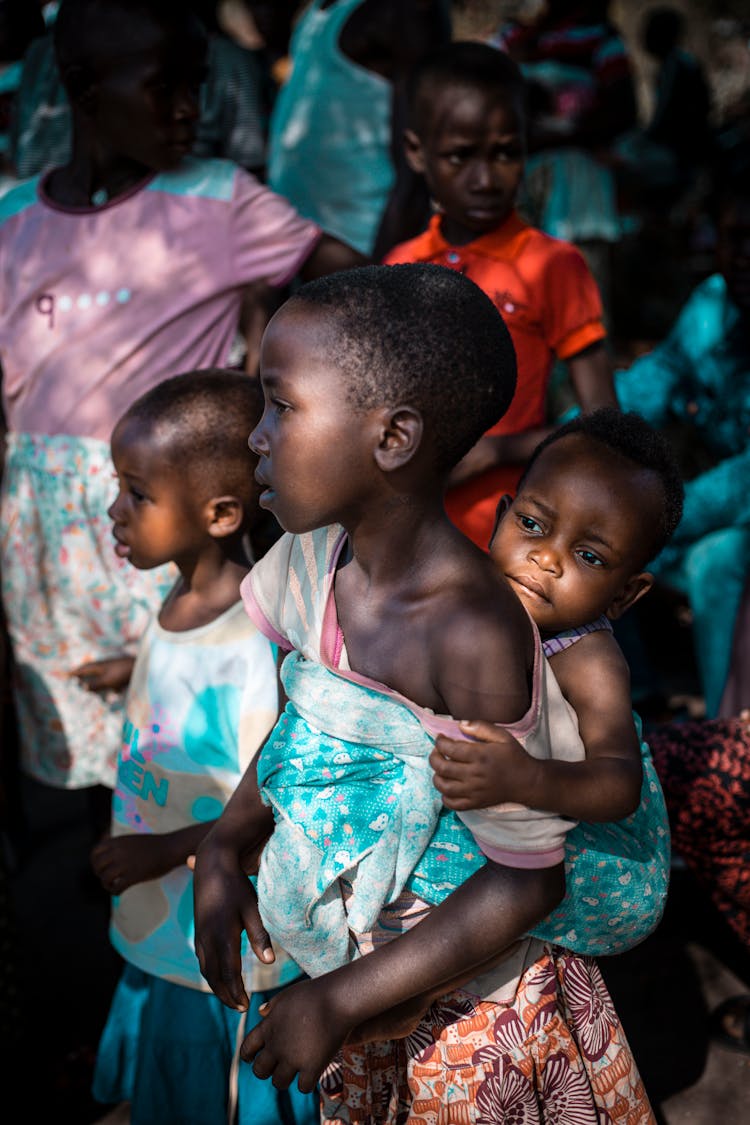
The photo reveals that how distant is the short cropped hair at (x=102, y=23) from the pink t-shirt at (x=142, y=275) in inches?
11.3

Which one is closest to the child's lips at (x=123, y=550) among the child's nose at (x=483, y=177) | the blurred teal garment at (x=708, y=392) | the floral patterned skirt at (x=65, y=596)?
the floral patterned skirt at (x=65, y=596)

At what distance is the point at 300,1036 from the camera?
4.33ft

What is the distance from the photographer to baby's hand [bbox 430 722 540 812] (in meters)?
1.22

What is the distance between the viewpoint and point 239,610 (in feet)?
6.77

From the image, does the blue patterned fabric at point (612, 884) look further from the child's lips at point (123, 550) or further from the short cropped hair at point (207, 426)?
the child's lips at point (123, 550)

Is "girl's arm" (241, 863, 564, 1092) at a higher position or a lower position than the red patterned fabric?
higher

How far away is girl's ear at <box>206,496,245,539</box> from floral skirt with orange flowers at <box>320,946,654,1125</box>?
95 cm

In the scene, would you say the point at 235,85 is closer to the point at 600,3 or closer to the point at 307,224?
the point at 307,224

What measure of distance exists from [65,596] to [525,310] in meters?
1.29

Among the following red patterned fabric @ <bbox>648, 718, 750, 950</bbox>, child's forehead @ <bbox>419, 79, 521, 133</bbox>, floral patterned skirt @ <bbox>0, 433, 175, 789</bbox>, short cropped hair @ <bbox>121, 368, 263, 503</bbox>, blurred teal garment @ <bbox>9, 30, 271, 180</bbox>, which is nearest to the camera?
short cropped hair @ <bbox>121, 368, 263, 503</bbox>

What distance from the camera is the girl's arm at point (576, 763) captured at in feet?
4.03

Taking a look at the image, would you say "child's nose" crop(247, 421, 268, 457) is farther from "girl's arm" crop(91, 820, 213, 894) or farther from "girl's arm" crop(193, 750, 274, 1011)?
"girl's arm" crop(91, 820, 213, 894)

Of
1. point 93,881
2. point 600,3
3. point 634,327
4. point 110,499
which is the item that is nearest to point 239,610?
point 110,499

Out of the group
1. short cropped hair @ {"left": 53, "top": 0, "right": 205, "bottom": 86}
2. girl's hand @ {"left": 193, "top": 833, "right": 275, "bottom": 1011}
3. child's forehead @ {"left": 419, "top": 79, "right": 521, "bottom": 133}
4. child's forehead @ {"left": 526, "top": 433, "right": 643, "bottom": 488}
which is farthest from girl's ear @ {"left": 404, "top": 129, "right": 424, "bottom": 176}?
girl's hand @ {"left": 193, "top": 833, "right": 275, "bottom": 1011}
